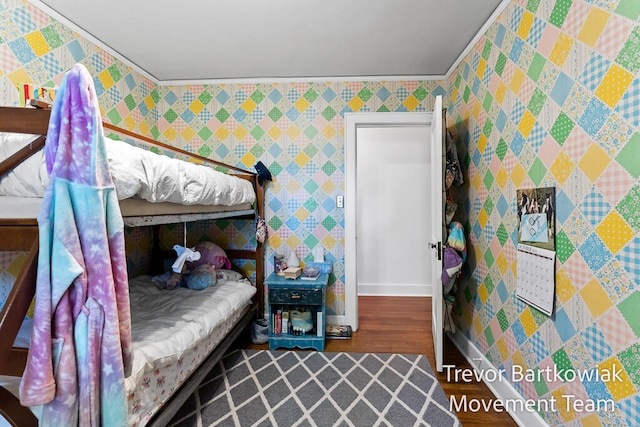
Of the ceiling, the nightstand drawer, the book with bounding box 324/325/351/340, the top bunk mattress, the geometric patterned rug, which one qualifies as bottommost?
the geometric patterned rug

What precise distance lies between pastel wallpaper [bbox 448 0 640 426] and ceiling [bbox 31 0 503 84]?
1.48ft

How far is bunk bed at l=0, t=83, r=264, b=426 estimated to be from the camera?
952 mm

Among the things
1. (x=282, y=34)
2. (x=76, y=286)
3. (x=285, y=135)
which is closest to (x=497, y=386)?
(x=76, y=286)

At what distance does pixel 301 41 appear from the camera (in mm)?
2350

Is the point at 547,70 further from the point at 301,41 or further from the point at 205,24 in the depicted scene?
the point at 205,24

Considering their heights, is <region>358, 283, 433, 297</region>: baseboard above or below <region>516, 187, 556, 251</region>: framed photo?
below

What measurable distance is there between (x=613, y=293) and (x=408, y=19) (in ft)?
6.42

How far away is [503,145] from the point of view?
1.89 metres

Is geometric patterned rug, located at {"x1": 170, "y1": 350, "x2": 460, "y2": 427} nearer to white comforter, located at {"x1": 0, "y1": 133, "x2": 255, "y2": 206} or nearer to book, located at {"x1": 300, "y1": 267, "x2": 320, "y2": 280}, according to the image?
book, located at {"x1": 300, "y1": 267, "x2": 320, "y2": 280}

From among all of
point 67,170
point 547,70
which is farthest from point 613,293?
point 67,170

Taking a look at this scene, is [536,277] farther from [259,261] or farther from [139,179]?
[259,261]

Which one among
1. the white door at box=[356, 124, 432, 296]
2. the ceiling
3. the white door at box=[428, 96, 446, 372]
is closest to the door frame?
the ceiling

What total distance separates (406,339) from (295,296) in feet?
3.75

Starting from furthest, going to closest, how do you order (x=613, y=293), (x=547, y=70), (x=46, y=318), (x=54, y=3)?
1. (x=54, y=3)
2. (x=547, y=70)
3. (x=613, y=293)
4. (x=46, y=318)
